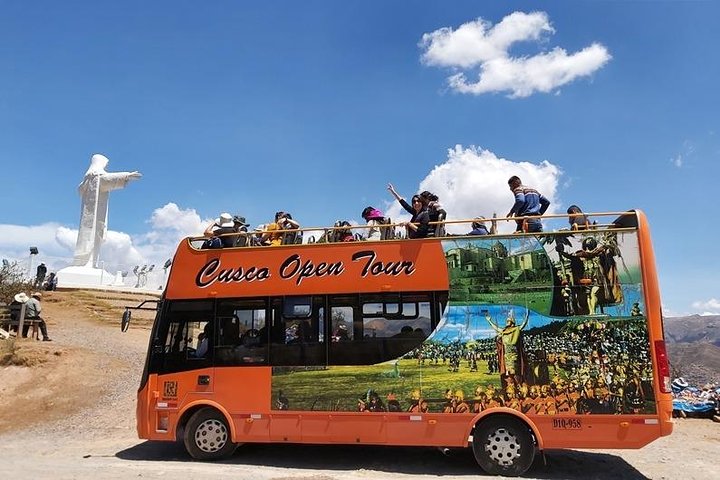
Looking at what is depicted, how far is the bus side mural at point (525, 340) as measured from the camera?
747 cm

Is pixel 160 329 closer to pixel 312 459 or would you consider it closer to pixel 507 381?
pixel 312 459

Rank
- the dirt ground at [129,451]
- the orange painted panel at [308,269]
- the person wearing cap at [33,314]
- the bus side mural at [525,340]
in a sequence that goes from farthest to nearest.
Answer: the person wearing cap at [33,314] < the orange painted panel at [308,269] < the dirt ground at [129,451] < the bus side mural at [525,340]

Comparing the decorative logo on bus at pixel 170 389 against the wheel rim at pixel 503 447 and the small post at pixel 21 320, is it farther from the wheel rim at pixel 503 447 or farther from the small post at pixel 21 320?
the small post at pixel 21 320

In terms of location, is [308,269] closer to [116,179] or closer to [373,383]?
[373,383]

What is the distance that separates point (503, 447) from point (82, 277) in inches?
1155

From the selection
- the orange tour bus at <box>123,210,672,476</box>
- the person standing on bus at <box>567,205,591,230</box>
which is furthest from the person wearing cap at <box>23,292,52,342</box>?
the person standing on bus at <box>567,205,591,230</box>

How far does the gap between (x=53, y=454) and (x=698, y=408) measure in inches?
552

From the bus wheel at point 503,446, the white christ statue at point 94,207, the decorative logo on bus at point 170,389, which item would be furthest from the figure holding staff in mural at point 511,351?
the white christ statue at point 94,207

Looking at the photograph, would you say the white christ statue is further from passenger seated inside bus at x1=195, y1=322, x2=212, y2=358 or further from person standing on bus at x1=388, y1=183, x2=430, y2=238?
person standing on bus at x1=388, y1=183, x2=430, y2=238

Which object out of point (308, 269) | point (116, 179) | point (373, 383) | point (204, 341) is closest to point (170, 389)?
point (204, 341)

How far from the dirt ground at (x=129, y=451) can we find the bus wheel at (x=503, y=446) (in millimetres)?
423

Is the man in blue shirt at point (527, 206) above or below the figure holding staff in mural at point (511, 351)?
above

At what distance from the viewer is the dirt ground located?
800cm

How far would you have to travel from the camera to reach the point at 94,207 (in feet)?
108
